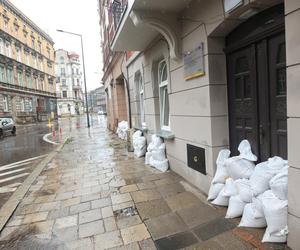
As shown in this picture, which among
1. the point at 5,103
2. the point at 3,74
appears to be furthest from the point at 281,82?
the point at 3,74

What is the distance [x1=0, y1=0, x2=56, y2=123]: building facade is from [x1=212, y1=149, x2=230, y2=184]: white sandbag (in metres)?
Answer: 32.7

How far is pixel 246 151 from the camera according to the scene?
349 cm

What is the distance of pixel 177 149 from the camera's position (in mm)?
5418

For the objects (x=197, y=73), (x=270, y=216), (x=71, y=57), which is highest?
(x=71, y=57)

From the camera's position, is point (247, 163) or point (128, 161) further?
point (128, 161)

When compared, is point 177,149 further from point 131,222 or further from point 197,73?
point 131,222

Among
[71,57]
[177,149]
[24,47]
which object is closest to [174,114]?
[177,149]

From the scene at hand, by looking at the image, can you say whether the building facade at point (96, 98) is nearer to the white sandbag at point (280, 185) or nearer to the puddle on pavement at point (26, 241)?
the puddle on pavement at point (26, 241)

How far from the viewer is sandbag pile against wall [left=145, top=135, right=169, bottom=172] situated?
596cm

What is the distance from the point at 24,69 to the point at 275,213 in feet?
140

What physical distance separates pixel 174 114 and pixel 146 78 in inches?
87.7

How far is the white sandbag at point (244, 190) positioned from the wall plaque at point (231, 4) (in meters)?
2.19

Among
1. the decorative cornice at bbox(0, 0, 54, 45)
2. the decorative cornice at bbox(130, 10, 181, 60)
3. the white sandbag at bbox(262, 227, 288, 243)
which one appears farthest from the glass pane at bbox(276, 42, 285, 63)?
the decorative cornice at bbox(0, 0, 54, 45)

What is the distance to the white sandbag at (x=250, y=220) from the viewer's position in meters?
2.89
